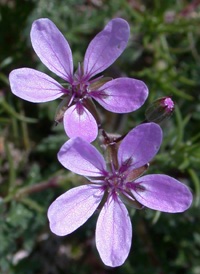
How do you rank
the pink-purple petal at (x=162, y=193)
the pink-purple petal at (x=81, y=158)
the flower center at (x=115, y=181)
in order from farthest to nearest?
the flower center at (x=115, y=181), the pink-purple petal at (x=162, y=193), the pink-purple petal at (x=81, y=158)

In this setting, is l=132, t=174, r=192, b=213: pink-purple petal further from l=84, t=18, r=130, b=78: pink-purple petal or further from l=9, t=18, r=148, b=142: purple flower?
l=84, t=18, r=130, b=78: pink-purple petal

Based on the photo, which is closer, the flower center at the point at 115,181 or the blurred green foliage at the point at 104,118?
the flower center at the point at 115,181

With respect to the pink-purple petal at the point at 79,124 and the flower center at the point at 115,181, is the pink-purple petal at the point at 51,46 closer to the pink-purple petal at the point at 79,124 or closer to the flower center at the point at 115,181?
the pink-purple petal at the point at 79,124

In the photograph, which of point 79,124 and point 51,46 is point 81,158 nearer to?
point 79,124

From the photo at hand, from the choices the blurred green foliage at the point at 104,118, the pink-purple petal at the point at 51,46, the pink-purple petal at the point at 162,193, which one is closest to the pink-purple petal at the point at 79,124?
the pink-purple petal at the point at 51,46

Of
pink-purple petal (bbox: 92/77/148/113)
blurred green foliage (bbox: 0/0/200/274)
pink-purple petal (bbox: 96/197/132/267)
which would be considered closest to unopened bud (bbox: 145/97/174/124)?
pink-purple petal (bbox: 92/77/148/113)

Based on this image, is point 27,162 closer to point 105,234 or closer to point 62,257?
point 62,257

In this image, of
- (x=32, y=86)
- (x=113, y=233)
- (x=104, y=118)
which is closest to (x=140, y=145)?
(x=113, y=233)
